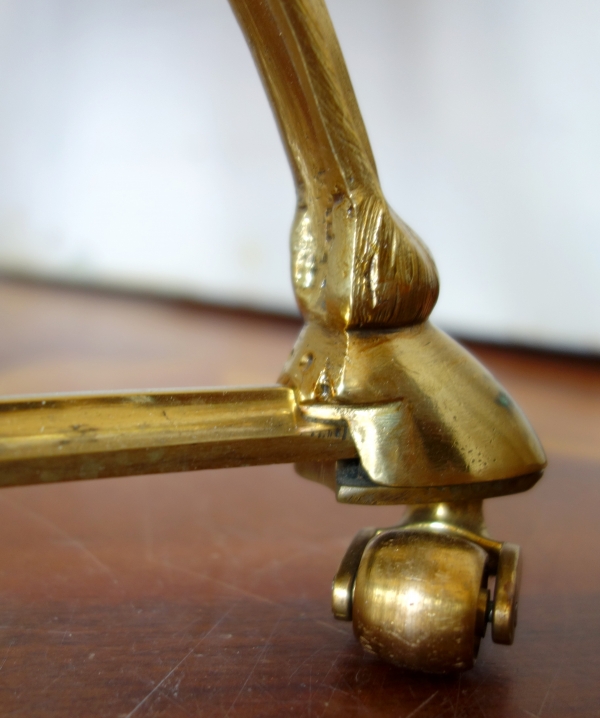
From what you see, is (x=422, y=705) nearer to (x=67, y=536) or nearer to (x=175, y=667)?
(x=175, y=667)

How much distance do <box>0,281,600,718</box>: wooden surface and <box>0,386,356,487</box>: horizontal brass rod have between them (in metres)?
0.08

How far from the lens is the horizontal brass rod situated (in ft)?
0.83

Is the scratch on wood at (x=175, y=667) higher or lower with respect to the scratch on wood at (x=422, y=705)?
lower

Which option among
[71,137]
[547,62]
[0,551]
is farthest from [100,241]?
[0,551]

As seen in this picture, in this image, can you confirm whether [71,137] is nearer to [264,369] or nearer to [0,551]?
[264,369]

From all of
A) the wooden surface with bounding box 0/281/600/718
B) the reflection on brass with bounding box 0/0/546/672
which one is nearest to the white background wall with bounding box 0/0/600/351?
the wooden surface with bounding box 0/281/600/718

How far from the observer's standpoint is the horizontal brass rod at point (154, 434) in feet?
0.83

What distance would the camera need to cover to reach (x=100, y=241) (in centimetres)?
124

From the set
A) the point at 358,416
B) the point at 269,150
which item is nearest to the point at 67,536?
the point at 358,416

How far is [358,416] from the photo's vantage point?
Answer: 11.4 inches

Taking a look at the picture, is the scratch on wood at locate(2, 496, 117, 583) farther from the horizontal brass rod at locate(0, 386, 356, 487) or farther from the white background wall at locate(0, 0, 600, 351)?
the white background wall at locate(0, 0, 600, 351)

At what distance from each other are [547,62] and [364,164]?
2.01 feet

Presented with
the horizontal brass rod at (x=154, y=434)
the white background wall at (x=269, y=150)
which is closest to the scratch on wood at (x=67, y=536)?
the horizontal brass rod at (x=154, y=434)

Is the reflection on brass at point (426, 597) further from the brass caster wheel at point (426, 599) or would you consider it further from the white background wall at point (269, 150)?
the white background wall at point (269, 150)
